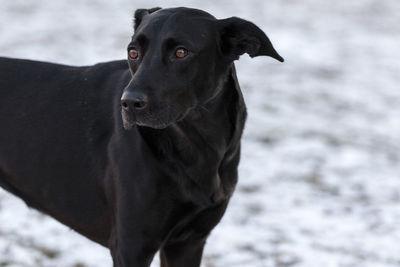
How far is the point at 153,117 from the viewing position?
116 inches

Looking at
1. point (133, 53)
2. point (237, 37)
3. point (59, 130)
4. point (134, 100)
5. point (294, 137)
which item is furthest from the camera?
point (294, 137)

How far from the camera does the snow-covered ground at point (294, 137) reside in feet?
15.7

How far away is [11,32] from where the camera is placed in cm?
1055

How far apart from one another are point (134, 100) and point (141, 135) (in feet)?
1.15

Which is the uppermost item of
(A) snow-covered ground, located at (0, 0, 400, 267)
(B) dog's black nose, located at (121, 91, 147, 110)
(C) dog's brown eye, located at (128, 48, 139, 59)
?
(C) dog's brown eye, located at (128, 48, 139, 59)

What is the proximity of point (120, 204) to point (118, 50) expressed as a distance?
7018mm

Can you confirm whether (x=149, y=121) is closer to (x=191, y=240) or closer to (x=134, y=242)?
(x=134, y=242)

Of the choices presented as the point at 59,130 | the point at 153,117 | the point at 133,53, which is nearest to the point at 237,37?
the point at 133,53

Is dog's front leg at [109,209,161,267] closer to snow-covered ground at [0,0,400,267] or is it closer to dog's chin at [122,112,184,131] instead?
dog's chin at [122,112,184,131]

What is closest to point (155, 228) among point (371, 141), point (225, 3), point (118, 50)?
A: point (371, 141)

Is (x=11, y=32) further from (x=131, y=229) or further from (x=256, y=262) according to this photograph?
(x=131, y=229)

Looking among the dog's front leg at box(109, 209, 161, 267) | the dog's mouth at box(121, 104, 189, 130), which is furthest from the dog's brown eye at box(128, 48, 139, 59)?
the dog's front leg at box(109, 209, 161, 267)

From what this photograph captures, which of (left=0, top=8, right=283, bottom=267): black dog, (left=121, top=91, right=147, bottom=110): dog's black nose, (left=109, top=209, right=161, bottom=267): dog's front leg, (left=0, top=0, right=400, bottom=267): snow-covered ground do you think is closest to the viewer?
(left=121, top=91, right=147, bottom=110): dog's black nose

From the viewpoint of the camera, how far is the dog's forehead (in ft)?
9.96
